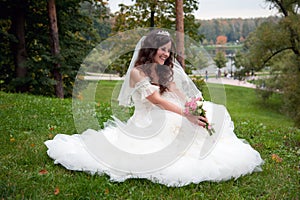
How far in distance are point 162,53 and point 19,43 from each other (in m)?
10.4

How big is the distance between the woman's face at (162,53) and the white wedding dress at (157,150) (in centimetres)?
34

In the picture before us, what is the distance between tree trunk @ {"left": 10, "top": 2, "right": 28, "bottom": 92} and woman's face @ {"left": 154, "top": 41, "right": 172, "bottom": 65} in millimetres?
9647

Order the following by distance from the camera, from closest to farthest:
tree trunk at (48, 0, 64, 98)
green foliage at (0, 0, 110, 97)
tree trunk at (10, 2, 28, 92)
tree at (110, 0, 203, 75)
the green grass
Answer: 1. the green grass
2. tree trunk at (48, 0, 64, 98)
3. green foliage at (0, 0, 110, 97)
4. tree trunk at (10, 2, 28, 92)
5. tree at (110, 0, 203, 75)

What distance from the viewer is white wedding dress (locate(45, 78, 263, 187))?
3.48 meters

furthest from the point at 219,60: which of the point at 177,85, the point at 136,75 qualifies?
the point at 136,75

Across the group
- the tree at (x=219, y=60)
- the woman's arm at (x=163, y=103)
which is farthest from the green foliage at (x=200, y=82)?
the woman's arm at (x=163, y=103)

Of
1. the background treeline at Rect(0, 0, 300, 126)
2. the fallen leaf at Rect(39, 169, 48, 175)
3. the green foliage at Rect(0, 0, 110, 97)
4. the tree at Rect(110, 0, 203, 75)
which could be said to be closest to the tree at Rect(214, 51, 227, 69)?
the background treeline at Rect(0, 0, 300, 126)

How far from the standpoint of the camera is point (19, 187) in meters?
3.04

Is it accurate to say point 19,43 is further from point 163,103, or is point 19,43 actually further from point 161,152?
point 161,152

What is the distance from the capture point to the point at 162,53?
14.0ft

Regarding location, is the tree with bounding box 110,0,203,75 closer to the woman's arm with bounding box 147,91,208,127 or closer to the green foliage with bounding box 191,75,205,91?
the green foliage with bounding box 191,75,205,91

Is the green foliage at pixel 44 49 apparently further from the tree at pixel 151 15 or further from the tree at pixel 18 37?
the tree at pixel 151 15

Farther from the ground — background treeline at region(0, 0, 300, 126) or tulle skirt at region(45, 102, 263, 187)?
A: background treeline at region(0, 0, 300, 126)

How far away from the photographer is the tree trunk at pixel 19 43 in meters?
12.8
